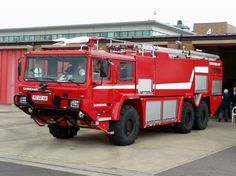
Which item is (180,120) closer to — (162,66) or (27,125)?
(162,66)

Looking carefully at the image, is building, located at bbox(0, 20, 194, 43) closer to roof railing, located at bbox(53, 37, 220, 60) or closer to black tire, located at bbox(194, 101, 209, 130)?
black tire, located at bbox(194, 101, 209, 130)

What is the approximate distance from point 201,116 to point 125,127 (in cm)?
546

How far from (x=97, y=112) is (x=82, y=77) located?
3.12 ft

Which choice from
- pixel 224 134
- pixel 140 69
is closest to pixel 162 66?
A: pixel 140 69

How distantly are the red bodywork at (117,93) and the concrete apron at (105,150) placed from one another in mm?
653

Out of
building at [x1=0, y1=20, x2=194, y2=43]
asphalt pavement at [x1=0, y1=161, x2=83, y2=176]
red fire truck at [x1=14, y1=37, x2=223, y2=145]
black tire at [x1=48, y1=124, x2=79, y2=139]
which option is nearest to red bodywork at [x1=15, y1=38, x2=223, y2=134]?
red fire truck at [x1=14, y1=37, x2=223, y2=145]

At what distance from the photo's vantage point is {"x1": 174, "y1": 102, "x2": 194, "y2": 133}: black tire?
16047 mm

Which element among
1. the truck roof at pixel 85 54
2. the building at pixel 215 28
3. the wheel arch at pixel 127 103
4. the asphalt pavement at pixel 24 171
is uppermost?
the building at pixel 215 28

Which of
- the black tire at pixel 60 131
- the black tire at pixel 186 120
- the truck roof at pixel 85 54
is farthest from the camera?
the black tire at pixel 186 120

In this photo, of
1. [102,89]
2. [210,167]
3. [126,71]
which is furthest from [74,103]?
[210,167]

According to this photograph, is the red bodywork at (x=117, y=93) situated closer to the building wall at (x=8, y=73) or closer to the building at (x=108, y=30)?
the building wall at (x=8, y=73)

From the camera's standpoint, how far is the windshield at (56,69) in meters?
11.8

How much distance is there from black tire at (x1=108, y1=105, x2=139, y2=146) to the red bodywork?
236mm

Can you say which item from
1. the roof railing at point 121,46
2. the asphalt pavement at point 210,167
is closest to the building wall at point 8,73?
the roof railing at point 121,46
